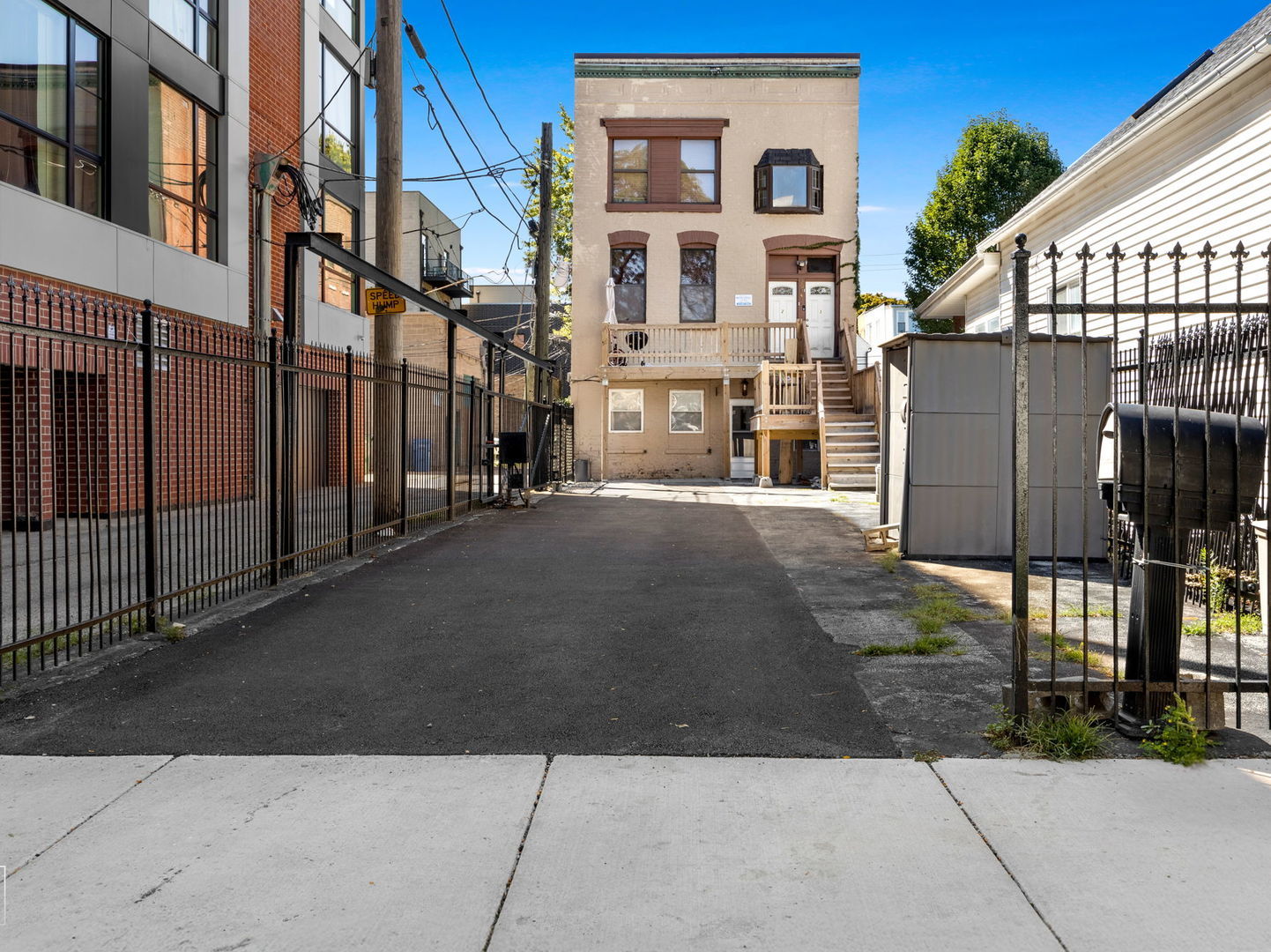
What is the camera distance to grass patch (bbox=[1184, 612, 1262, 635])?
6.37m

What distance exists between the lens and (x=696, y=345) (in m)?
26.1

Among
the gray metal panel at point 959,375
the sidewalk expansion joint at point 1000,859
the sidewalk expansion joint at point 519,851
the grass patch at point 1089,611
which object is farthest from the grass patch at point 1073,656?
the gray metal panel at point 959,375

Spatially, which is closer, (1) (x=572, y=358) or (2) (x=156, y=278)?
(2) (x=156, y=278)

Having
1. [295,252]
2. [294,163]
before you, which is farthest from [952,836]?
[294,163]

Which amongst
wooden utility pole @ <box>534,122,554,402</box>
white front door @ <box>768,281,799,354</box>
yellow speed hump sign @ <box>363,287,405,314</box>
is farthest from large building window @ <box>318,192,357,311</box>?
white front door @ <box>768,281,799,354</box>

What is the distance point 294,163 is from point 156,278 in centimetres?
520

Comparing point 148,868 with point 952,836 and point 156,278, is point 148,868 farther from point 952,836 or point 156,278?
point 156,278

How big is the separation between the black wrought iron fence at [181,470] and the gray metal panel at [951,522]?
19.8 ft

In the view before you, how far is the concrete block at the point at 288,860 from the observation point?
103 inches

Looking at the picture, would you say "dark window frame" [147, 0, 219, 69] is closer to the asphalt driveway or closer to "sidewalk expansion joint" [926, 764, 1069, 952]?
the asphalt driveway

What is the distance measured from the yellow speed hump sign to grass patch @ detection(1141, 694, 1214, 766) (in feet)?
31.2

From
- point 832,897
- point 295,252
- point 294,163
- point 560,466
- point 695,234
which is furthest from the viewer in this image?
point 695,234

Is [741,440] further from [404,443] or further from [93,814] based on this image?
[93,814]

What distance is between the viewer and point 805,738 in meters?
4.27
